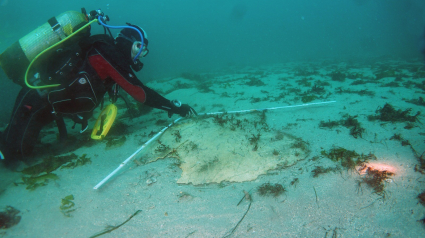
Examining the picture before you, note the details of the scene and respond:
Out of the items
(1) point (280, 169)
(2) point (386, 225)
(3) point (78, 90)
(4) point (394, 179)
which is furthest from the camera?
(3) point (78, 90)

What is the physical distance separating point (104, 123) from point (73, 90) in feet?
2.69

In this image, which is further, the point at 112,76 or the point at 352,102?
the point at 352,102

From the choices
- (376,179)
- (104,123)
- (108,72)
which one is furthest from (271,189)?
(108,72)

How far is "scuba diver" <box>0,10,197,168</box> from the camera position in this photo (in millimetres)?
3352

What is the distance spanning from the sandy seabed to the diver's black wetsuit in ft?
2.18

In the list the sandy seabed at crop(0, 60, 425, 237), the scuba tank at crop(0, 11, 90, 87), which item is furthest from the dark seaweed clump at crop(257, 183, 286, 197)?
the scuba tank at crop(0, 11, 90, 87)

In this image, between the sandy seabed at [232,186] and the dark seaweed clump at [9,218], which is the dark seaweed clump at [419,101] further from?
the dark seaweed clump at [9,218]

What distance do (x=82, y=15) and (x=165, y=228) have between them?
439 cm

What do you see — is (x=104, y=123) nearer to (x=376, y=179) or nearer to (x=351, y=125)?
(x=376, y=179)

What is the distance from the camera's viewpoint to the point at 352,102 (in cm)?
638

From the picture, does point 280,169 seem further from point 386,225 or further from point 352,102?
point 352,102

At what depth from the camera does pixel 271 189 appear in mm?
2770

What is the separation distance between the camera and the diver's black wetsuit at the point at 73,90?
11.0 feet

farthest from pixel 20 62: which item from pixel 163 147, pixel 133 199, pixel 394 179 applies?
pixel 394 179
